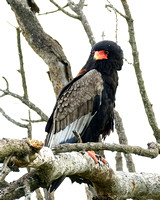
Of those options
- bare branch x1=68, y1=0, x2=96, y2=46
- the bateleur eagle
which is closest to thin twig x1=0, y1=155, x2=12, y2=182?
the bateleur eagle

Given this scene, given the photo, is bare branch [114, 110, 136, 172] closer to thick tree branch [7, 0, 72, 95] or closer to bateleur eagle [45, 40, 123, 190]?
bateleur eagle [45, 40, 123, 190]

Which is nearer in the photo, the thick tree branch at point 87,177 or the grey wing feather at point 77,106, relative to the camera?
the thick tree branch at point 87,177

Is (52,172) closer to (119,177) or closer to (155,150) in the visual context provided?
(119,177)

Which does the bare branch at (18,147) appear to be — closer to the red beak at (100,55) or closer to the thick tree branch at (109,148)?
the thick tree branch at (109,148)

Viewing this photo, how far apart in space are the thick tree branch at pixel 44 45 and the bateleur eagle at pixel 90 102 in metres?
0.27

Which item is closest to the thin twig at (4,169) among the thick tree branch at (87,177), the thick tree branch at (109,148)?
the thick tree branch at (87,177)

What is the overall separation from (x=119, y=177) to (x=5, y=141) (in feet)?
6.95

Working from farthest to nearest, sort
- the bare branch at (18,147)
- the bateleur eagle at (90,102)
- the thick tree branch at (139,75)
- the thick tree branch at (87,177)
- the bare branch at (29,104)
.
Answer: the bare branch at (29,104) < the bateleur eagle at (90,102) < the thick tree branch at (139,75) < the thick tree branch at (87,177) < the bare branch at (18,147)

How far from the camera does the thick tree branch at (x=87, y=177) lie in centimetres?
337

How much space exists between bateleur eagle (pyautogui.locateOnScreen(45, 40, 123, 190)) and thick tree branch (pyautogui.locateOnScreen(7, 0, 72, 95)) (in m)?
0.27

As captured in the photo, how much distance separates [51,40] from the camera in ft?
21.5

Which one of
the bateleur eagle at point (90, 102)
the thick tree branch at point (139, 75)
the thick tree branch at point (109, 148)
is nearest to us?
the thick tree branch at point (109, 148)

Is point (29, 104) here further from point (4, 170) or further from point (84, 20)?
point (4, 170)

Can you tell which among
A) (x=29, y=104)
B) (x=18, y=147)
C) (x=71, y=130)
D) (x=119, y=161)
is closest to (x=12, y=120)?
(x=29, y=104)
